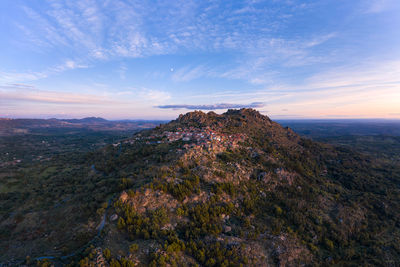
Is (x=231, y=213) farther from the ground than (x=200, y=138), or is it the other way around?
(x=200, y=138)

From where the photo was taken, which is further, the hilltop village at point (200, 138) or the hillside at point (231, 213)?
the hilltop village at point (200, 138)

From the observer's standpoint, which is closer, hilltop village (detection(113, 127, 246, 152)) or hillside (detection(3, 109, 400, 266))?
hillside (detection(3, 109, 400, 266))

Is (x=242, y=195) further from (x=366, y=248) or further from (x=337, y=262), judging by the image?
(x=366, y=248)

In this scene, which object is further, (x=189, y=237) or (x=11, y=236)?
(x=11, y=236)

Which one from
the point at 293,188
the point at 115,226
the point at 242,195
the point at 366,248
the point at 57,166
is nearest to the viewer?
the point at 115,226

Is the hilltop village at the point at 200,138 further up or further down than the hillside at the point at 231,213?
further up

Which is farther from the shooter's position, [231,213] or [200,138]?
[200,138]

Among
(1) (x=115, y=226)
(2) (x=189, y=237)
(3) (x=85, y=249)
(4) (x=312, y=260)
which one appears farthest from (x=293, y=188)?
(3) (x=85, y=249)

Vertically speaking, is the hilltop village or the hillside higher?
the hilltop village
